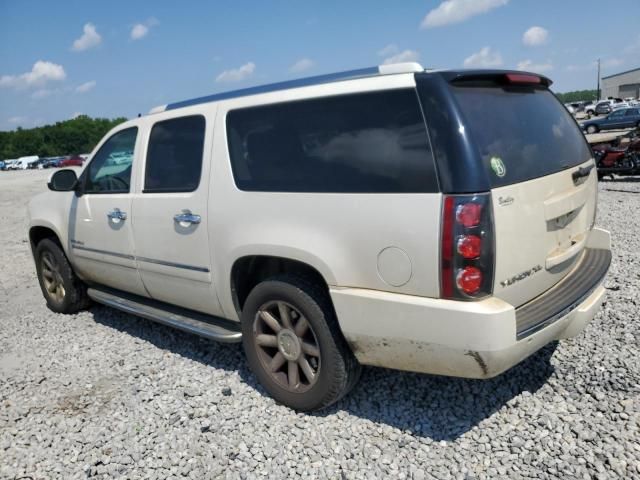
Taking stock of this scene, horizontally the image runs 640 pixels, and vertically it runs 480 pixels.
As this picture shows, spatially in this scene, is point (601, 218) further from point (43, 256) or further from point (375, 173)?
Result: point (43, 256)

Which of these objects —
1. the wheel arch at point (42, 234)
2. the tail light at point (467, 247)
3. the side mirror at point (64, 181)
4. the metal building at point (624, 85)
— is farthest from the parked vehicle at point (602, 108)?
the tail light at point (467, 247)

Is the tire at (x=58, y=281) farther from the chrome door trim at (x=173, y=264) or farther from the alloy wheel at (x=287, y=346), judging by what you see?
the alloy wheel at (x=287, y=346)

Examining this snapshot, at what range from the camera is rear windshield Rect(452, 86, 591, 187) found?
260 centimetres

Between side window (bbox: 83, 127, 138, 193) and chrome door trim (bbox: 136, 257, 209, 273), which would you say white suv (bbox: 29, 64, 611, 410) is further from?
side window (bbox: 83, 127, 138, 193)

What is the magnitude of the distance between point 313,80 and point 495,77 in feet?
3.35

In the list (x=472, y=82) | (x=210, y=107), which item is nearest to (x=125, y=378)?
(x=210, y=107)

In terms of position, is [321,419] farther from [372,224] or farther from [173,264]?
[173,264]

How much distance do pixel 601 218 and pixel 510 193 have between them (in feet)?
22.6

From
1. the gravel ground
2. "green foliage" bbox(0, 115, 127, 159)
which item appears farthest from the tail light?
"green foliage" bbox(0, 115, 127, 159)

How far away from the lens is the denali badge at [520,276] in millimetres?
2586

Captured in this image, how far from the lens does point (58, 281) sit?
547 cm

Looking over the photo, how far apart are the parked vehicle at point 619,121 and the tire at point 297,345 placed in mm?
31922

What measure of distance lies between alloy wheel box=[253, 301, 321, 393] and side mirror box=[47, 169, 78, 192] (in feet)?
8.21

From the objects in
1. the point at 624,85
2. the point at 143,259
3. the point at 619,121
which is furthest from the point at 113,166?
the point at 624,85
